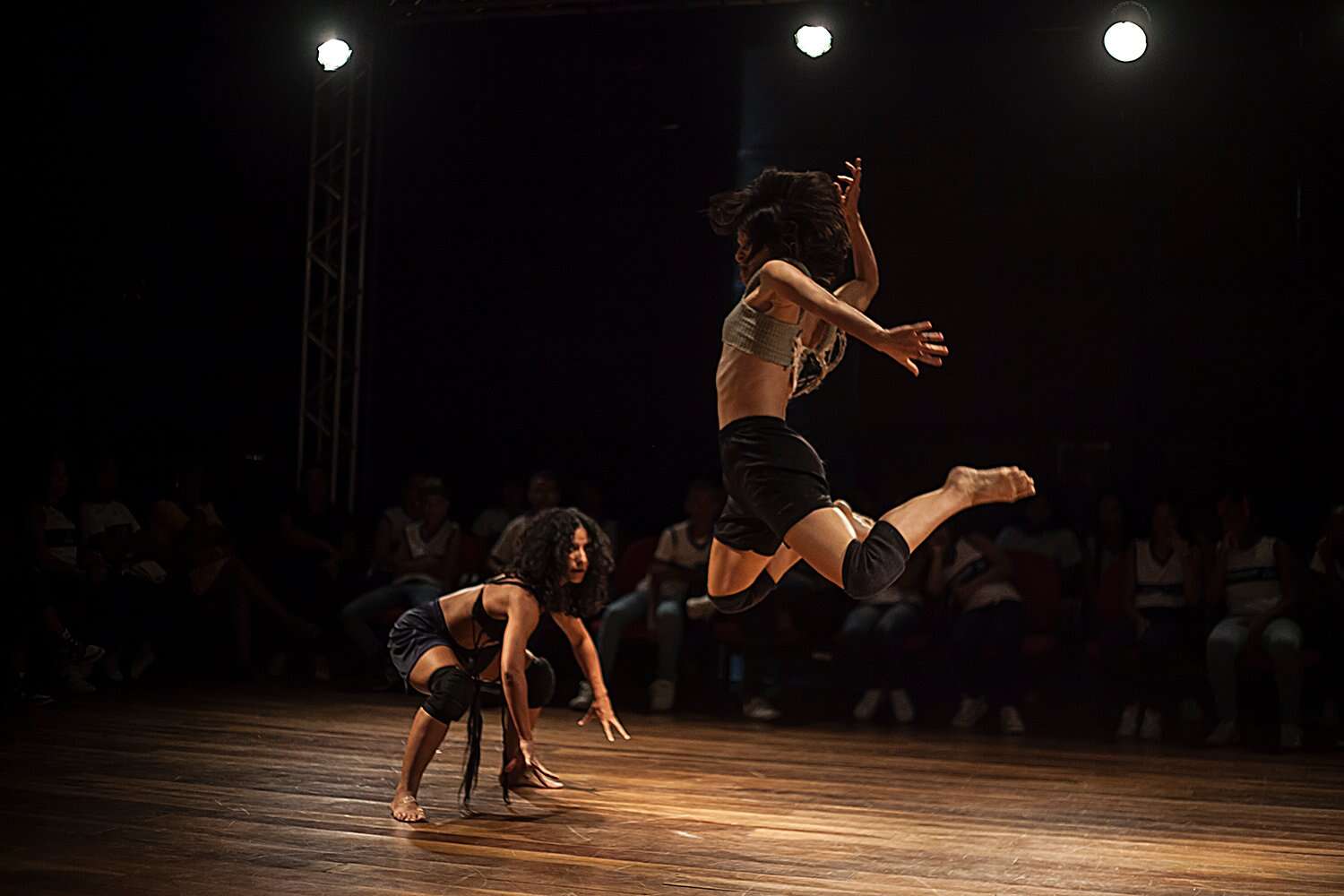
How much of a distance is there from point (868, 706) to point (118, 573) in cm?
394

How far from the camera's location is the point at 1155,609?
6824mm

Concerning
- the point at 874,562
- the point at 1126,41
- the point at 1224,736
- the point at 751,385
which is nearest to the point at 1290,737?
the point at 1224,736

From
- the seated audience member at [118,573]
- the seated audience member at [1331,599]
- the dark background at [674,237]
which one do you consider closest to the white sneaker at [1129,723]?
the seated audience member at [1331,599]

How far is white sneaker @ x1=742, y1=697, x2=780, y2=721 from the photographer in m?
6.99

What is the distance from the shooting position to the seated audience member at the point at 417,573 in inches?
303

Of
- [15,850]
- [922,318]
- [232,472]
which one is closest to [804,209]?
[15,850]

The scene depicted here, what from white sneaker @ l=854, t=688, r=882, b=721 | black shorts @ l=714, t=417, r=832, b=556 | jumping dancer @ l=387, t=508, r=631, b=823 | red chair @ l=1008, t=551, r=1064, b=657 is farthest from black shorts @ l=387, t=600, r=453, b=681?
red chair @ l=1008, t=551, r=1064, b=657

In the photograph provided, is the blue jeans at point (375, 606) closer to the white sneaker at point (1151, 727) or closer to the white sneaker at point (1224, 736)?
the white sneaker at point (1151, 727)

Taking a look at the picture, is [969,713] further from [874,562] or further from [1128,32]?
[874,562]

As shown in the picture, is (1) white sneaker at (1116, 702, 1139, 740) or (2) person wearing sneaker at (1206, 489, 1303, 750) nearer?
(2) person wearing sneaker at (1206, 489, 1303, 750)

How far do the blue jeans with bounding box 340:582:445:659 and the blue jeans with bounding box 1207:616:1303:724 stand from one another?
383cm

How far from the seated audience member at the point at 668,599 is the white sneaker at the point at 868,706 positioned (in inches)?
36.3

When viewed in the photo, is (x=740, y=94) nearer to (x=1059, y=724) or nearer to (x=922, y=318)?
(x=922, y=318)

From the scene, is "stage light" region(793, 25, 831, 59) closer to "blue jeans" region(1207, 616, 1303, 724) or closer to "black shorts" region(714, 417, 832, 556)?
"blue jeans" region(1207, 616, 1303, 724)
